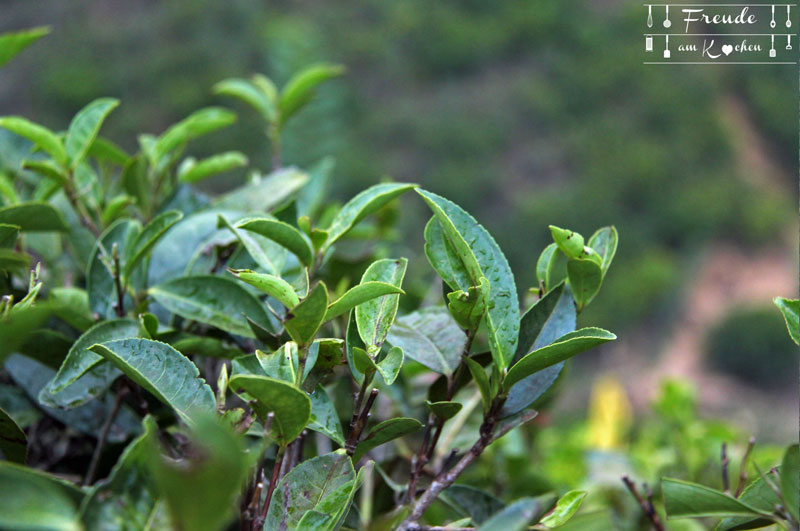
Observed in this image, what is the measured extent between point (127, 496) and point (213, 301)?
171mm

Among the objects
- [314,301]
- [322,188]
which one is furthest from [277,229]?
[322,188]

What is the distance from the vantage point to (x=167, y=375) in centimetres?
37

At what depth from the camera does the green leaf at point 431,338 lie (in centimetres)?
44

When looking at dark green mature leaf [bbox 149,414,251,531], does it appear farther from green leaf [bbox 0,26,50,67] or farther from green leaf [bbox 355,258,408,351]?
green leaf [bbox 0,26,50,67]

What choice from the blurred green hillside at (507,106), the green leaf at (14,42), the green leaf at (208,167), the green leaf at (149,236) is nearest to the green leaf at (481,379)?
the green leaf at (149,236)

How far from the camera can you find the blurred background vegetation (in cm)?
508

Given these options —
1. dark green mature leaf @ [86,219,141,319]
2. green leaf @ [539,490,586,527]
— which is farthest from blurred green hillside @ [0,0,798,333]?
green leaf @ [539,490,586,527]

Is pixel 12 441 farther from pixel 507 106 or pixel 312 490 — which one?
pixel 507 106

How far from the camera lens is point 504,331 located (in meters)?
0.42

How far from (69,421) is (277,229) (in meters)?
0.22

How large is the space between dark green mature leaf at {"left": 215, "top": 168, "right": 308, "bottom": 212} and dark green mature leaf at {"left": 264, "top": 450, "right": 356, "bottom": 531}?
285 millimetres

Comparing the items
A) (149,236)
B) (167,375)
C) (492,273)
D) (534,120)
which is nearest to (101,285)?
(149,236)

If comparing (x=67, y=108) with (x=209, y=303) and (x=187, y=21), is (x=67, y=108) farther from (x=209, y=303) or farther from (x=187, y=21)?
(x=209, y=303)

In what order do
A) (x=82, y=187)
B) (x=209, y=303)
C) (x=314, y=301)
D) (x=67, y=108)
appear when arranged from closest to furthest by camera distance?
(x=314, y=301)
(x=209, y=303)
(x=82, y=187)
(x=67, y=108)
